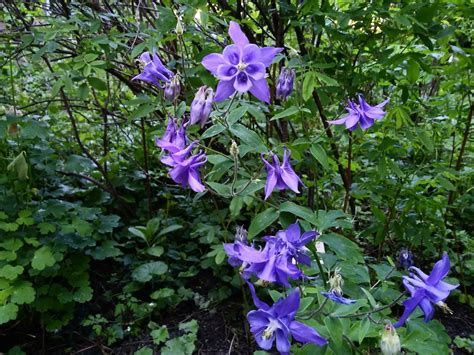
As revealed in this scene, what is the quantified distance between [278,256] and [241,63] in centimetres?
43

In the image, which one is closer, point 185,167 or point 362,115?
point 185,167

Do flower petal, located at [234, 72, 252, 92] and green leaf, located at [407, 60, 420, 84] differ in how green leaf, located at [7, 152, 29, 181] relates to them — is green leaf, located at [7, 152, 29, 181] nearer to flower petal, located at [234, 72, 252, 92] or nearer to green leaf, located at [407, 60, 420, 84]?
flower petal, located at [234, 72, 252, 92]

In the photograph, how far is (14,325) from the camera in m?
1.87

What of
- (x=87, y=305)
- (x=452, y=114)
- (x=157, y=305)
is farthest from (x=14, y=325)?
(x=452, y=114)

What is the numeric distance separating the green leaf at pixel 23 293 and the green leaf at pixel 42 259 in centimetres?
9

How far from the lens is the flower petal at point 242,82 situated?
93cm

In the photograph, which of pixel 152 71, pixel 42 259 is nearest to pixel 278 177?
pixel 152 71

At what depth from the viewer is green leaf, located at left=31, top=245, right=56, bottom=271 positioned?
1.67m

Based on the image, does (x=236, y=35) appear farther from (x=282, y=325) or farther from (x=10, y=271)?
(x=10, y=271)

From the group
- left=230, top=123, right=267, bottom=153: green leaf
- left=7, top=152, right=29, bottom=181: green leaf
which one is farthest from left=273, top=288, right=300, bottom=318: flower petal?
left=7, top=152, right=29, bottom=181: green leaf

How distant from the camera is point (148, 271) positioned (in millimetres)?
2002

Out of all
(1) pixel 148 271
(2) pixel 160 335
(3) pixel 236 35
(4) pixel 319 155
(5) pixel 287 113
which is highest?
(3) pixel 236 35

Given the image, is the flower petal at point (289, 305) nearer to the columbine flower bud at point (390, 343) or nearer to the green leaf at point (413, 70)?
the columbine flower bud at point (390, 343)

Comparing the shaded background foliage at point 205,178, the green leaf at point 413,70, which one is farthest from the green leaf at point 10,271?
the green leaf at point 413,70
